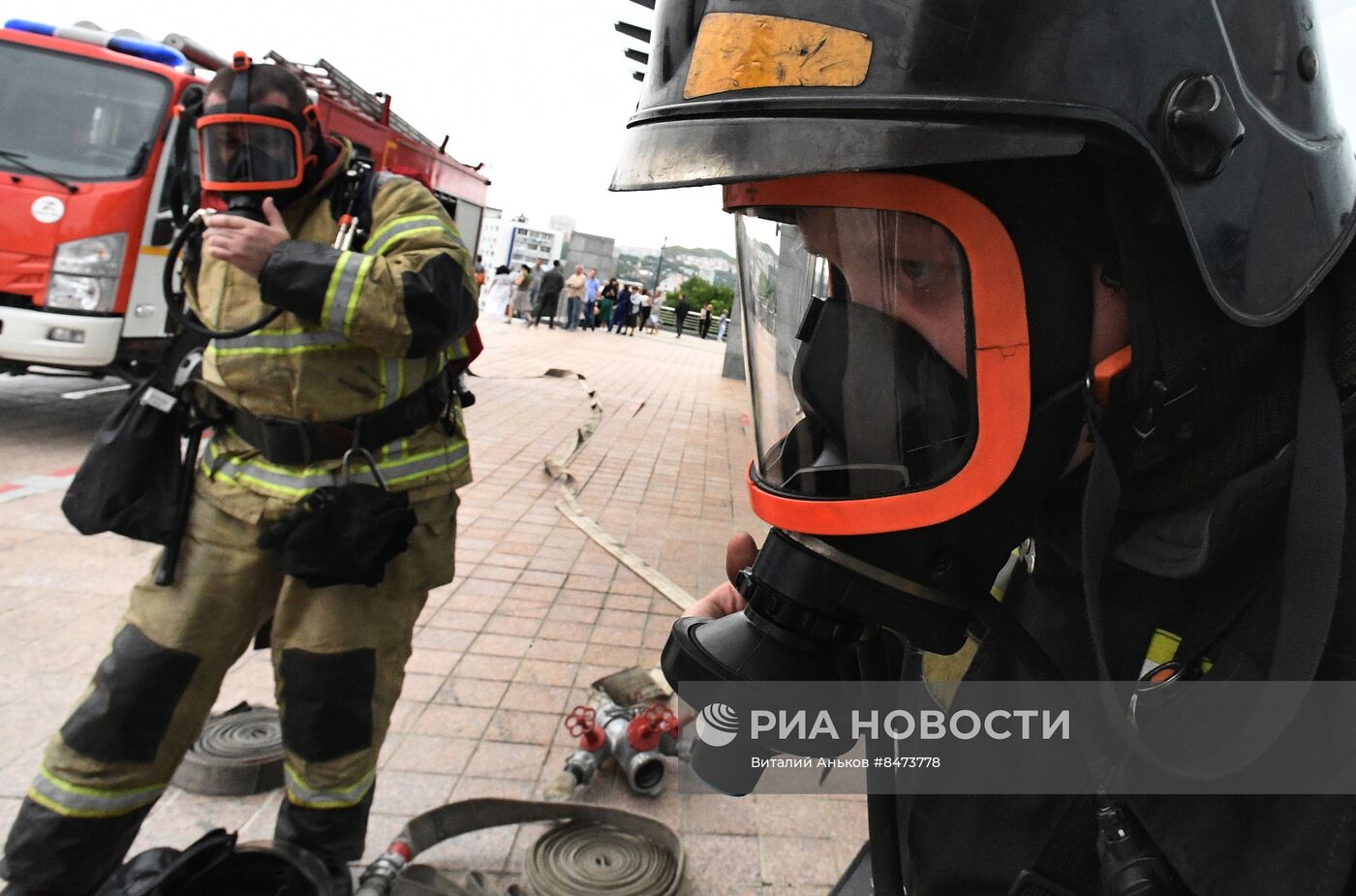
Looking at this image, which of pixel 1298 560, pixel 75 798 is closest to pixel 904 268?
pixel 1298 560

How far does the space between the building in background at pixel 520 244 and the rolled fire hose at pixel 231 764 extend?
26784 mm

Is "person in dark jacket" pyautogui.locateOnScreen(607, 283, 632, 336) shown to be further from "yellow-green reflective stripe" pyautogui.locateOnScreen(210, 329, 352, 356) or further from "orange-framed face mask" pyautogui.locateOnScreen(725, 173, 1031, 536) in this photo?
"orange-framed face mask" pyautogui.locateOnScreen(725, 173, 1031, 536)

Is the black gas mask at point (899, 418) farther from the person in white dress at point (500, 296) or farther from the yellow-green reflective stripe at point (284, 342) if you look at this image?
the person in white dress at point (500, 296)

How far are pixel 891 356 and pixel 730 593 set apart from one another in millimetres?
475

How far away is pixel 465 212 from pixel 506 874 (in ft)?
41.3

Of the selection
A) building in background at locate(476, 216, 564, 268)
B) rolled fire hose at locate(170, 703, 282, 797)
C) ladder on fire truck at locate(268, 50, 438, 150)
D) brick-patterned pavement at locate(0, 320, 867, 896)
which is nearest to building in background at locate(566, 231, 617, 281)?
building in background at locate(476, 216, 564, 268)

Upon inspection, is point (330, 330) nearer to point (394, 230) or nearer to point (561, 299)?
point (394, 230)

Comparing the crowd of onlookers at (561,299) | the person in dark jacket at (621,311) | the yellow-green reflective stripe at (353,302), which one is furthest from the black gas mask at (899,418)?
the person in dark jacket at (621,311)

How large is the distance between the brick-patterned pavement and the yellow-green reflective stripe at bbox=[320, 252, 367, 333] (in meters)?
1.42

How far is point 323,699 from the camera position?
2137 mm

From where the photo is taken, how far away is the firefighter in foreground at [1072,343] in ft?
2.70

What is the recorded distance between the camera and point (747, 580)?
3.60 ft

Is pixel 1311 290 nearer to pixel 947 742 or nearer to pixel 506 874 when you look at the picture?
pixel 947 742

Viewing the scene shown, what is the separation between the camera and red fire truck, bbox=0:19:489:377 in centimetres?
→ 559
